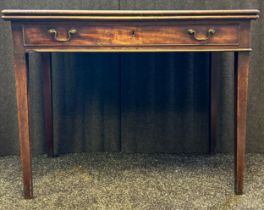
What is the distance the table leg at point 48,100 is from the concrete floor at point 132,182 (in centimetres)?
10

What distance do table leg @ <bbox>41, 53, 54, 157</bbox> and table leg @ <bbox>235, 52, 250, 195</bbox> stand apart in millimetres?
895

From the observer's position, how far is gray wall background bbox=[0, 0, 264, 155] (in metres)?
1.70

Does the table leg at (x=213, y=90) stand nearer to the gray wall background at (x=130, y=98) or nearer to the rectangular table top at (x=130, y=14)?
the gray wall background at (x=130, y=98)

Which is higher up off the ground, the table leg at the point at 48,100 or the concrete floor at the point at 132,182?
the table leg at the point at 48,100

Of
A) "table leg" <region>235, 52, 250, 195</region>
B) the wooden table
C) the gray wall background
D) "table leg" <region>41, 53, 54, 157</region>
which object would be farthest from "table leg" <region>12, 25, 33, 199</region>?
"table leg" <region>235, 52, 250, 195</region>

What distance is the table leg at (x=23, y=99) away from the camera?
3.82 ft

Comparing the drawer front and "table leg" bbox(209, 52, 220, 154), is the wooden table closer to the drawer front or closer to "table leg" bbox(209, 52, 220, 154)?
the drawer front

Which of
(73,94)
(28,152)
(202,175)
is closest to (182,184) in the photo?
(202,175)

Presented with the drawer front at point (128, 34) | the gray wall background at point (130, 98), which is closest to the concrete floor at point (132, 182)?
the gray wall background at point (130, 98)

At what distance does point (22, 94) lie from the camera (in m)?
1.20

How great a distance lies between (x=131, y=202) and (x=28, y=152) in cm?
41

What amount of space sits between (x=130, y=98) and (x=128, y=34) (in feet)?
2.06

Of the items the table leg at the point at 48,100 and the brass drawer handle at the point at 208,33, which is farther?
the table leg at the point at 48,100

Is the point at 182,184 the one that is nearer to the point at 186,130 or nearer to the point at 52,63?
the point at 186,130
